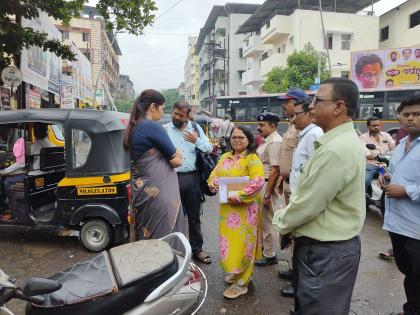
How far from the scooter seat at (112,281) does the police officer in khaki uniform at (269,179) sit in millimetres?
2105

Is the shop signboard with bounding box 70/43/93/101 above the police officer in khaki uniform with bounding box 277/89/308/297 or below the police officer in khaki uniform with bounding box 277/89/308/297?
above

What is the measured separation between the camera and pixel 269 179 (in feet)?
13.5

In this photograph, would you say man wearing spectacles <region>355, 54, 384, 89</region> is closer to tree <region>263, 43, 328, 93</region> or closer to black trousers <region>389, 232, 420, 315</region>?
tree <region>263, 43, 328, 93</region>

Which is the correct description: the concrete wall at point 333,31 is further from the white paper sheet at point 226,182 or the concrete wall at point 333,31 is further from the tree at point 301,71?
the white paper sheet at point 226,182

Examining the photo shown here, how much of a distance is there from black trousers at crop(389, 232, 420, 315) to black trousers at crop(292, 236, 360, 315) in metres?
0.89

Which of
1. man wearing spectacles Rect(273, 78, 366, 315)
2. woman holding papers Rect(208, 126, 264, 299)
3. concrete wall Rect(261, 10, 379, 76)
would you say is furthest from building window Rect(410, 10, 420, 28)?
man wearing spectacles Rect(273, 78, 366, 315)

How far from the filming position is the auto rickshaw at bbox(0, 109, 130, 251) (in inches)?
185

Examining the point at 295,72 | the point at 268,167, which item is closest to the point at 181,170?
the point at 268,167

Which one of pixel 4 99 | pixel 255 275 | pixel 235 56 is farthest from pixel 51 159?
pixel 235 56

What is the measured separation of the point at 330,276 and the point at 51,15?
7479 mm

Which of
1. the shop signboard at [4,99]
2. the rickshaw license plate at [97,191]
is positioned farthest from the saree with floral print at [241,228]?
the shop signboard at [4,99]

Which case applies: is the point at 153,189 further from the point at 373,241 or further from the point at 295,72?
the point at 295,72

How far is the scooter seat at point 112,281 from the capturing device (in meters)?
1.86

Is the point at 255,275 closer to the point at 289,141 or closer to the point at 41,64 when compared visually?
the point at 289,141
